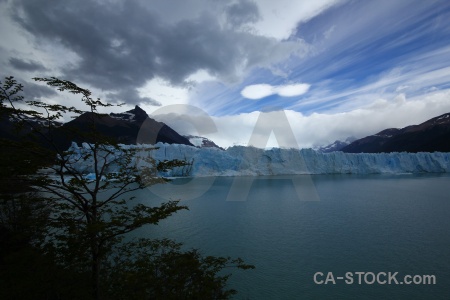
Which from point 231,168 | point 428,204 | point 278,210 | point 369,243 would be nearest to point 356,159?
point 231,168

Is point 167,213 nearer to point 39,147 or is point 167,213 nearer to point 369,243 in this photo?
point 39,147

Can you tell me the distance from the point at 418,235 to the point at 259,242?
10.2 meters

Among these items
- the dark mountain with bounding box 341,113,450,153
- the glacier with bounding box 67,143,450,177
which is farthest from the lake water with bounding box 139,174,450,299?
the dark mountain with bounding box 341,113,450,153

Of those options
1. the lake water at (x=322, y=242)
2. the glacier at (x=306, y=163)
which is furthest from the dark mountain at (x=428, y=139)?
the lake water at (x=322, y=242)

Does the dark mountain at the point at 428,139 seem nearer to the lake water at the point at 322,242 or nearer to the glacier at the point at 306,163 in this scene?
the glacier at the point at 306,163

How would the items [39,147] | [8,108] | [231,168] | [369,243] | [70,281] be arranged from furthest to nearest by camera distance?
[231,168], [369,243], [70,281], [39,147], [8,108]

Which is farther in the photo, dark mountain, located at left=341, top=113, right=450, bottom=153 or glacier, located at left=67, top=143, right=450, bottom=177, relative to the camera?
dark mountain, located at left=341, top=113, right=450, bottom=153

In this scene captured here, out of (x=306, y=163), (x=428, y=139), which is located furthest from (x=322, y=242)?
(x=428, y=139)

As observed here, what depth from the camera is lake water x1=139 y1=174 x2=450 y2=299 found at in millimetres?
9984

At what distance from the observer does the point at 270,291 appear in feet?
32.1

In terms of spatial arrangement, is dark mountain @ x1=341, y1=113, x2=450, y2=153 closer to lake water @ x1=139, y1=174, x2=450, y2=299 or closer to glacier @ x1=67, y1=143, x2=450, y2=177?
glacier @ x1=67, y1=143, x2=450, y2=177

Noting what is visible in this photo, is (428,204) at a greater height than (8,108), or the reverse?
(8,108)

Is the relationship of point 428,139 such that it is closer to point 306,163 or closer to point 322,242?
point 306,163

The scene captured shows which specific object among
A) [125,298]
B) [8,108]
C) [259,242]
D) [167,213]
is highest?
[8,108]
